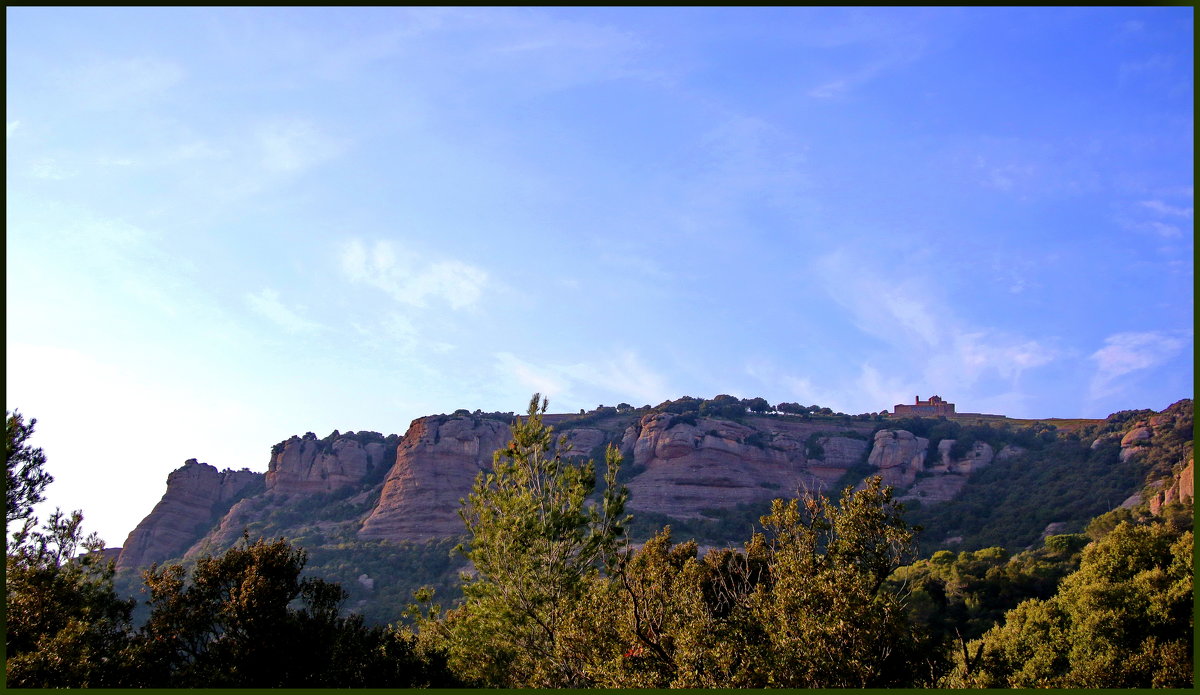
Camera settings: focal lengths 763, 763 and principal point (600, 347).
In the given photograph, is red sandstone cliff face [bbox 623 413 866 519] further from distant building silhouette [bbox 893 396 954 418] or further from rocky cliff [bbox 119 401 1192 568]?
distant building silhouette [bbox 893 396 954 418]

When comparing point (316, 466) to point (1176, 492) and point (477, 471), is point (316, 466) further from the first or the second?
point (1176, 492)

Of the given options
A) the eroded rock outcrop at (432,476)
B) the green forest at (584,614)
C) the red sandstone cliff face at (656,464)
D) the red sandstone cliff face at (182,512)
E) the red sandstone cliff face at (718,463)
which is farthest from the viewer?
the red sandstone cliff face at (182,512)

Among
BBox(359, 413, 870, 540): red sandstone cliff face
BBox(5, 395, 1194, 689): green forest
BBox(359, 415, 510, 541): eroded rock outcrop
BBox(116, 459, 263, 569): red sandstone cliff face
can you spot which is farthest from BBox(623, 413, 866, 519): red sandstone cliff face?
BBox(5, 395, 1194, 689): green forest

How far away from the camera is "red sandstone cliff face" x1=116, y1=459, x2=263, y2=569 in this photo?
97.9m

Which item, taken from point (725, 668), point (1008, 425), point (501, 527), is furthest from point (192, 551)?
point (1008, 425)

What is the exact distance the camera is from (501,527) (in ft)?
55.9

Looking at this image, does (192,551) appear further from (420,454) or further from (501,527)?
(501,527)

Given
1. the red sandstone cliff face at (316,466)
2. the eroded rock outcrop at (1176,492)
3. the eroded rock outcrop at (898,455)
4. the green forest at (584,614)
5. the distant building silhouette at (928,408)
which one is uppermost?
the distant building silhouette at (928,408)

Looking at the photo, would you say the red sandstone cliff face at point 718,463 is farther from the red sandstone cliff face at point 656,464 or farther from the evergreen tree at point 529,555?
the evergreen tree at point 529,555

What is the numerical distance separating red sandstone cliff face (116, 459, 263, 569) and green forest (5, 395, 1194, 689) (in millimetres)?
88374

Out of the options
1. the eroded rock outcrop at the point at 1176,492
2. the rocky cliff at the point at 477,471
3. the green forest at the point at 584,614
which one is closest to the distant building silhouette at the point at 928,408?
the rocky cliff at the point at 477,471

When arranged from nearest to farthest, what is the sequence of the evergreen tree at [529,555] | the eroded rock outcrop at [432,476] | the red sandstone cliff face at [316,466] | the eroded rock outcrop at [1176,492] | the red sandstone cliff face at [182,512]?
1. the evergreen tree at [529,555]
2. the eroded rock outcrop at [1176,492]
3. the eroded rock outcrop at [432,476]
4. the red sandstone cliff face at [182,512]
5. the red sandstone cliff face at [316,466]

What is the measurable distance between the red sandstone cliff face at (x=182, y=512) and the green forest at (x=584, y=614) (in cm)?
8837

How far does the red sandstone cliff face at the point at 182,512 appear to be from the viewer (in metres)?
97.9
